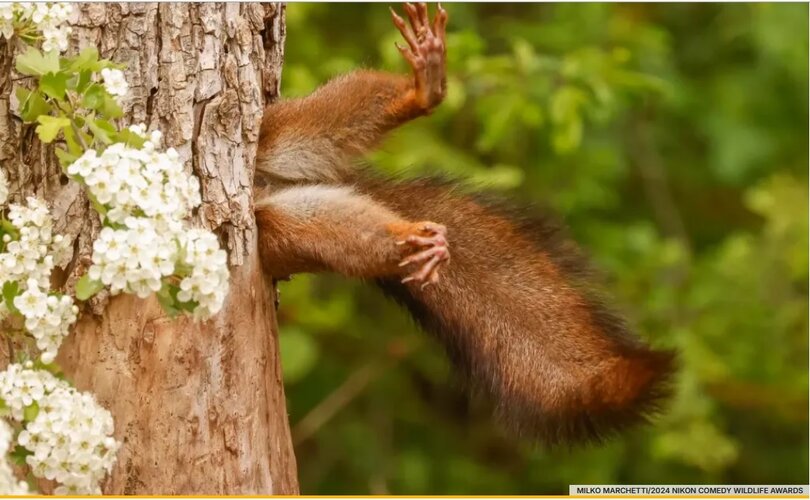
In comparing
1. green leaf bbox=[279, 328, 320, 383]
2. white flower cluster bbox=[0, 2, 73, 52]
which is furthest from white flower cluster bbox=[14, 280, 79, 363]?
green leaf bbox=[279, 328, 320, 383]

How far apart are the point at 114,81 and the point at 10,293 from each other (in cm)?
53

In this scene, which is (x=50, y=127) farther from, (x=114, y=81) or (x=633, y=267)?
(x=633, y=267)

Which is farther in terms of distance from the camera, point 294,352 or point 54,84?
point 294,352

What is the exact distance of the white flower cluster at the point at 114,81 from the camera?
2.77m

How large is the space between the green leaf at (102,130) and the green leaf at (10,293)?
384mm

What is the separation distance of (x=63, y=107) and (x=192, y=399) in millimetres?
793

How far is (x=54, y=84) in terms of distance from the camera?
276 cm

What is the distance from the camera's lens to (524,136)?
6582 mm

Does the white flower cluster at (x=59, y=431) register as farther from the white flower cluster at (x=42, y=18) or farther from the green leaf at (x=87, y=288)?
the white flower cluster at (x=42, y=18)

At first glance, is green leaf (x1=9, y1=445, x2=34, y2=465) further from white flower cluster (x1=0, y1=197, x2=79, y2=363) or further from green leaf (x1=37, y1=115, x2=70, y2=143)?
green leaf (x1=37, y1=115, x2=70, y2=143)

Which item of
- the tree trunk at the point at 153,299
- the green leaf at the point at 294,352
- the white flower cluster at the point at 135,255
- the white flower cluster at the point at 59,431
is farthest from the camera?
the green leaf at the point at 294,352

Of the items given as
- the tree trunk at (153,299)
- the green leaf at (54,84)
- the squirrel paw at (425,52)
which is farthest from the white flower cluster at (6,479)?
the squirrel paw at (425,52)

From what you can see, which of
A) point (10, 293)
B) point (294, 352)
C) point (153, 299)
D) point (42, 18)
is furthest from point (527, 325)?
point (294, 352)

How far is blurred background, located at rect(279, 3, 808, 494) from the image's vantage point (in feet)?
19.7
